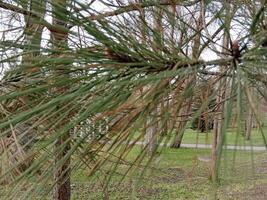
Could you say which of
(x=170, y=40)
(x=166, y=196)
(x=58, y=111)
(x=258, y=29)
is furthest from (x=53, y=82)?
(x=166, y=196)

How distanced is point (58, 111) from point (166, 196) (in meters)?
3.83

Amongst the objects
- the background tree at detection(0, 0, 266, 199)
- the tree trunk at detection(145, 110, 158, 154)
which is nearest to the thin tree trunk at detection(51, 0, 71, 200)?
the background tree at detection(0, 0, 266, 199)

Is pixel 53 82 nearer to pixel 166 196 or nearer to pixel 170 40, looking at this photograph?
pixel 170 40

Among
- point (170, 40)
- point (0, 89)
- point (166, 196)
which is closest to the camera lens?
point (170, 40)

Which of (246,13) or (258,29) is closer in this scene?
(258,29)

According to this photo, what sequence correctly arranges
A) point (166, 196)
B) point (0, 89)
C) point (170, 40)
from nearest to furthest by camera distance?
point (170, 40) < point (0, 89) < point (166, 196)

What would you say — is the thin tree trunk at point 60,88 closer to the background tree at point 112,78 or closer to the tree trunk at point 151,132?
the background tree at point 112,78

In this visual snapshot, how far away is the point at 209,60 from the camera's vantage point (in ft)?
1.88

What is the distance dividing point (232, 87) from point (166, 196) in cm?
384

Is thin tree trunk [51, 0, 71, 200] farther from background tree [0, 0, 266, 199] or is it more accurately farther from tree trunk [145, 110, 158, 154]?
tree trunk [145, 110, 158, 154]

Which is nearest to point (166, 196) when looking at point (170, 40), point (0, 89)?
point (0, 89)

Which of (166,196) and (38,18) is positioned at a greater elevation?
(38,18)

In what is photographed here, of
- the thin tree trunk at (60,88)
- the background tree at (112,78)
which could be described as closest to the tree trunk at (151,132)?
the background tree at (112,78)

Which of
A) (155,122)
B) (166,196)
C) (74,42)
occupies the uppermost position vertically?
(74,42)
